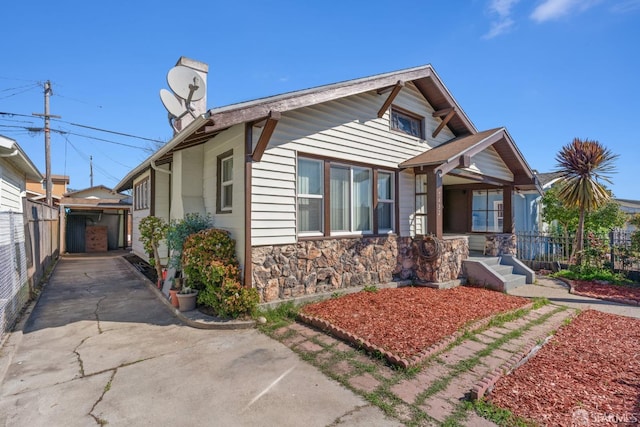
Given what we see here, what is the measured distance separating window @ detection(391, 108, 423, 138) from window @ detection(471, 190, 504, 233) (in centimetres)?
416

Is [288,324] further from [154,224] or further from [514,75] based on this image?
[514,75]

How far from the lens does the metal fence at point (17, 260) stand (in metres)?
5.00

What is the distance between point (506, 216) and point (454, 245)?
140 inches

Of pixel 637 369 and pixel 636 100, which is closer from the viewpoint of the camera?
pixel 637 369

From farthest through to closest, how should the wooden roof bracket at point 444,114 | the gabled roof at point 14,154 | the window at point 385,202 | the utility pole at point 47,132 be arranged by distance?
the utility pole at point 47,132
the wooden roof bracket at point 444,114
the window at point 385,202
the gabled roof at point 14,154

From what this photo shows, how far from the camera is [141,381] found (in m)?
3.48

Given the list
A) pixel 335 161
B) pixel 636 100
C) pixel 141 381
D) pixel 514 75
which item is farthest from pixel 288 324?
pixel 636 100

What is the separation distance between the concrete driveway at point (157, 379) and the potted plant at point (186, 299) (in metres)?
0.27

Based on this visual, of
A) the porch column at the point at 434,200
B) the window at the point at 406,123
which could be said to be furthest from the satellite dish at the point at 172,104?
the porch column at the point at 434,200

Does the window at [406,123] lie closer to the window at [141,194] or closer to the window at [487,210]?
the window at [487,210]

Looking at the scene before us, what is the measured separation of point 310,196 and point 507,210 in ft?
24.9

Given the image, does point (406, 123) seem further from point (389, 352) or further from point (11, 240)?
point (11, 240)

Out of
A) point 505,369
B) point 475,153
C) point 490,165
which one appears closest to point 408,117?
point 475,153

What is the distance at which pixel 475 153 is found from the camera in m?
8.20
